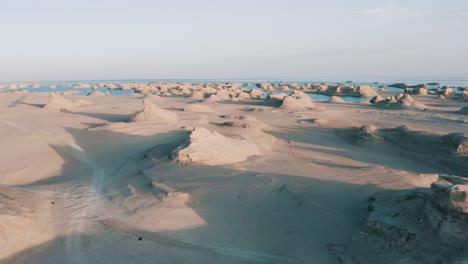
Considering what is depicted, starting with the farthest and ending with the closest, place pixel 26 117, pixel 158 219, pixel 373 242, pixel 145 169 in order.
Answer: pixel 26 117, pixel 145 169, pixel 158 219, pixel 373 242

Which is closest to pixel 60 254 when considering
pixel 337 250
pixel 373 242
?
pixel 337 250

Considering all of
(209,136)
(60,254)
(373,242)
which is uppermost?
(209,136)

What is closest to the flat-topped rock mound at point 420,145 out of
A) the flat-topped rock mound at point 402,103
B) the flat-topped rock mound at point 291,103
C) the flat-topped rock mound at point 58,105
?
the flat-topped rock mound at point 291,103

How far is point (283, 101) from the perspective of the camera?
27172 millimetres

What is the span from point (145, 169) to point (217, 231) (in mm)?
4328

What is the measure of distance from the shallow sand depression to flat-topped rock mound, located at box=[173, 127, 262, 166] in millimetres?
42

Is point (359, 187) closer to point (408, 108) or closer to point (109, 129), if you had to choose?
point (109, 129)

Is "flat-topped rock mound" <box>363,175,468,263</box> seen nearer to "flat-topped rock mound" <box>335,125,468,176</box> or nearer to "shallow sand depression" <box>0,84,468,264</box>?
"shallow sand depression" <box>0,84,468,264</box>

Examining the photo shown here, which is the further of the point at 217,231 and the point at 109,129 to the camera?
the point at 109,129

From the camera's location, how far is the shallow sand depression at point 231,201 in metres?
5.52

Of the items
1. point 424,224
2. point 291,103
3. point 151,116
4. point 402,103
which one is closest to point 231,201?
point 424,224

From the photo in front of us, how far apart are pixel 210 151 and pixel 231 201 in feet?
10.1

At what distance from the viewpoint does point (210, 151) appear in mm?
10344

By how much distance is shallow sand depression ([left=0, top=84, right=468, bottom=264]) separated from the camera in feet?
18.1
